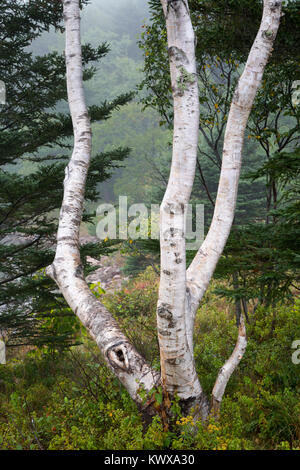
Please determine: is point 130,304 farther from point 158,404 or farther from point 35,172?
point 158,404

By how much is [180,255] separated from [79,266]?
1.07m

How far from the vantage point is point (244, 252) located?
318 centimetres

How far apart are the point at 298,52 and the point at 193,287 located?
3.28m

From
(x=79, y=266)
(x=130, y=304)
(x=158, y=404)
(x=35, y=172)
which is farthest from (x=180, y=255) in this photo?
(x=130, y=304)

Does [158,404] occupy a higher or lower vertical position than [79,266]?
lower

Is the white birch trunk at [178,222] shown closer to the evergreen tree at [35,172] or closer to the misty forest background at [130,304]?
the misty forest background at [130,304]

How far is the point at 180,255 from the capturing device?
8.12 feet

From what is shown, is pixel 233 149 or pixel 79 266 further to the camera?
pixel 79 266

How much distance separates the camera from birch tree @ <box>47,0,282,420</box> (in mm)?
2484

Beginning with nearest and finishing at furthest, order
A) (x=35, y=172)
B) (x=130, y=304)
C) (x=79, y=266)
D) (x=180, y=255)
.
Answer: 1. (x=180, y=255)
2. (x=79, y=266)
3. (x=35, y=172)
4. (x=130, y=304)

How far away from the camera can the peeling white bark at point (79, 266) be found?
8.60 ft

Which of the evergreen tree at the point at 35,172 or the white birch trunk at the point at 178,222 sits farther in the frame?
the evergreen tree at the point at 35,172

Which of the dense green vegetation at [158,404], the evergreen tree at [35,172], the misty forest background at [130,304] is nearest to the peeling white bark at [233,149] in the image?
the misty forest background at [130,304]

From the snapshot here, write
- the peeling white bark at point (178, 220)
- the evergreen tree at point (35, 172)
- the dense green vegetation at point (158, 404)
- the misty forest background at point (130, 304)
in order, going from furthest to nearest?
1. the evergreen tree at point (35, 172)
2. the misty forest background at point (130, 304)
3. the dense green vegetation at point (158, 404)
4. the peeling white bark at point (178, 220)
